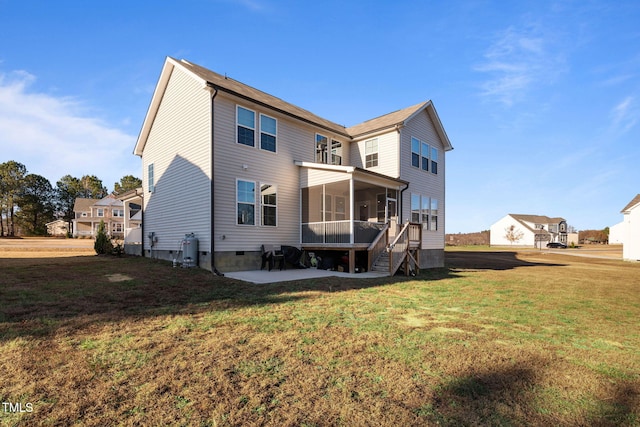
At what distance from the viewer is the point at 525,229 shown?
→ 213ft

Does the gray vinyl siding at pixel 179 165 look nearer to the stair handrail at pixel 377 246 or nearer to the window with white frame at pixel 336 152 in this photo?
the stair handrail at pixel 377 246

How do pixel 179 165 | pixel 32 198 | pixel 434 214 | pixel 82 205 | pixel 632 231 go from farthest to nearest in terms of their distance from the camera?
pixel 82 205 < pixel 32 198 < pixel 632 231 < pixel 434 214 < pixel 179 165

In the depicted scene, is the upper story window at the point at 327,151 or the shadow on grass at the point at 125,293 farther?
the upper story window at the point at 327,151

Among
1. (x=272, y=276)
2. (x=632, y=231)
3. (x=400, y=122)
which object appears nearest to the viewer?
(x=272, y=276)

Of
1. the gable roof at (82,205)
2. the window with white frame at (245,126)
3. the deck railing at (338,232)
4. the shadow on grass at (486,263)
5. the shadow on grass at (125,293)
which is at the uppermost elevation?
the window with white frame at (245,126)

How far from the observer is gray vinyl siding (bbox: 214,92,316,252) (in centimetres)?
Answer: 1226

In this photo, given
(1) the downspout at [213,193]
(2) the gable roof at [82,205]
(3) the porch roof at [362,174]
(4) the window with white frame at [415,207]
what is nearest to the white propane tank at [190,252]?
(1) the downspout at [213,193]

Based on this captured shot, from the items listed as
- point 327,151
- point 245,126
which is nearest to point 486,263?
point 327,151

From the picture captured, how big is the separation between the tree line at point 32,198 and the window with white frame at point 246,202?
193 feet

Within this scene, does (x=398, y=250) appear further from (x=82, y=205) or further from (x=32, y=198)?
(x=32, y=198)

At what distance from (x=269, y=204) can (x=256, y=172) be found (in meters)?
1.46

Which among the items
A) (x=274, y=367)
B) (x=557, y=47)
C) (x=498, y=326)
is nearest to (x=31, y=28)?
(x=274, y=367)

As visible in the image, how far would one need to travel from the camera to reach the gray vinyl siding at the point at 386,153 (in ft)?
53.9

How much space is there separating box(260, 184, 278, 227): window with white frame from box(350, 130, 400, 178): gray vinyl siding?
593 centimetres
